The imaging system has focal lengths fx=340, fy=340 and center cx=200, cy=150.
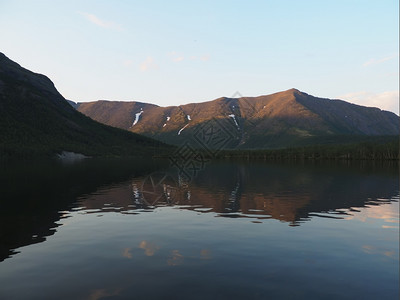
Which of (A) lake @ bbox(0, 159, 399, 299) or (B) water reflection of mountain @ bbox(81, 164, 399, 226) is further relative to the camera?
(B) water reflection of mountain @ bbox(81, 164, 399, 226)

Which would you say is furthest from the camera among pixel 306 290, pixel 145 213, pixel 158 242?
pixel 145 213

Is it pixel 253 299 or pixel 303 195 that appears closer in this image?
pixel 253 299

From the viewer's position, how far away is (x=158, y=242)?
26297 millimetres

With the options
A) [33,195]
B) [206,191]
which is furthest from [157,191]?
[33,195]

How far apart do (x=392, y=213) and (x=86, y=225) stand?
33979 millimetres

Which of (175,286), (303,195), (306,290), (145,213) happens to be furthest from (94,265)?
(303,195)

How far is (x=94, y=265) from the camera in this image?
20578 millimetres

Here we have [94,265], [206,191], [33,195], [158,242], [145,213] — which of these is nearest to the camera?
[94,265]

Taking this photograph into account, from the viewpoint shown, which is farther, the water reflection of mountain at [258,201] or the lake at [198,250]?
the water reflection of mountain at [258,201]

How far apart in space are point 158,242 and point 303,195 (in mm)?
34278

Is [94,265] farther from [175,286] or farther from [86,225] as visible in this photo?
[86,225]

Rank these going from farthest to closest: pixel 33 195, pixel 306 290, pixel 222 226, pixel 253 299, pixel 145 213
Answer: pixel 33 195 < pixel 145 213 < pixel 222 226 < pixel 306 290 < pixel 253 299

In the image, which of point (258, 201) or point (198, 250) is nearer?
point (198, 250)

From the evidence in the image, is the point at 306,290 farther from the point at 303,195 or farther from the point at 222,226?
the point at 303,195
